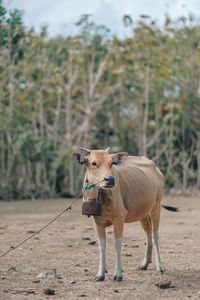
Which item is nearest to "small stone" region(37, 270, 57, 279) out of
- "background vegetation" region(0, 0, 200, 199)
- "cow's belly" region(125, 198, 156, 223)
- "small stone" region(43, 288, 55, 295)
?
"small stone" region(43, 288, 55, 295)

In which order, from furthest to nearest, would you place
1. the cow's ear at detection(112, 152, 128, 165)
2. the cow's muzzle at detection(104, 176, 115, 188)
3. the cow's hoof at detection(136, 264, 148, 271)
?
the cow's hoof at detection(136, 264, 148, 271)
the cow's ear at detection(112, 152, 128, 165)
the cow's muzzle at detection(104, 176, 115, 188)

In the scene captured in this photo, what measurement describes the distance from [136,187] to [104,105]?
17713mm

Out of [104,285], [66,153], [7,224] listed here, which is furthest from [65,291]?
[66,153]

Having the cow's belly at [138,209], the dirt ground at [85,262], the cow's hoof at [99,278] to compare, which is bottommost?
the dirt ground at [85,262]

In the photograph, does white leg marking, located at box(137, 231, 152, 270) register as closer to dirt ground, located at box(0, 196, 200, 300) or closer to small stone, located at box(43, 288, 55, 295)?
dirt ground, located at box(0, 196, 200, 300)

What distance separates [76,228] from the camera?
37.9ft

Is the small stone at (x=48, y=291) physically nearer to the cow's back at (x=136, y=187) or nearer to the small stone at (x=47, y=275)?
the small stone at (x=47, y=275)

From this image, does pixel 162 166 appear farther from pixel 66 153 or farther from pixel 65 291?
pixel 65 291

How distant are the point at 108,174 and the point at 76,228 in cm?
592

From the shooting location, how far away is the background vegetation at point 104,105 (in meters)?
21.4

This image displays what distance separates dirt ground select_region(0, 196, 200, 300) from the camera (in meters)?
5.50

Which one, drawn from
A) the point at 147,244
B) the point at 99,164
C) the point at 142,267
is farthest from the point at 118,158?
the point at 142,267

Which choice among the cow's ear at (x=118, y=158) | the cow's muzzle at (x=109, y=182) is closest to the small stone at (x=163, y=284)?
the cow's muzzle at (x=109, y=182)

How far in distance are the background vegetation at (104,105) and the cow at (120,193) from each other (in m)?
14.0
